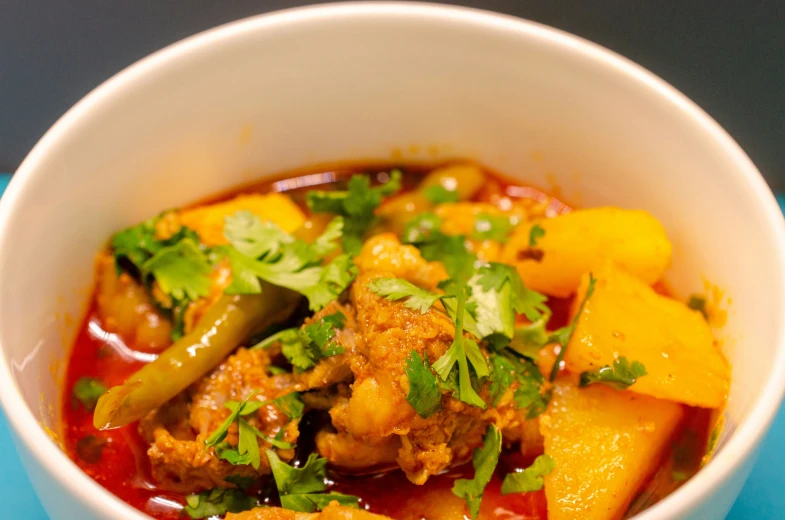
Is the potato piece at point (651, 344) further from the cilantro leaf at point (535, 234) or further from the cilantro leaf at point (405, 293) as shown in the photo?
the cilantro leaf at point (405, 293)

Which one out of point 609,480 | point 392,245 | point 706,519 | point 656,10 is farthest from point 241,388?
point 656,10

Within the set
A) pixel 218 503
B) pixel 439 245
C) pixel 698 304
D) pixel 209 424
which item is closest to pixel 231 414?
pixel 209 424

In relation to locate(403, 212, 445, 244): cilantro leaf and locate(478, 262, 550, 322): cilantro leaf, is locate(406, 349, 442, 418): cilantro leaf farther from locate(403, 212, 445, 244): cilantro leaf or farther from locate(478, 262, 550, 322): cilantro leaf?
locate(403, 212, 445, 244): cilantro leaf

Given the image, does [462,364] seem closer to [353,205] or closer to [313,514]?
[313,514]

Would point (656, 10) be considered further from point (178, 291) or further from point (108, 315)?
point (108, 315)

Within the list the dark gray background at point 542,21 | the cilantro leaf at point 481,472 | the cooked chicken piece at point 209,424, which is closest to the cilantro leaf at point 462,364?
the cilantro leaf at point 481,472

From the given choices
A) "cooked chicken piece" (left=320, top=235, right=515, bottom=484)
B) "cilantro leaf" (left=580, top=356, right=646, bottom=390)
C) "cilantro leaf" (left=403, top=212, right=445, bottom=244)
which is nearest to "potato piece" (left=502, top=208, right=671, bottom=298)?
"cilantro leaf" (left=403, top=212, right=445, bottom=244)
